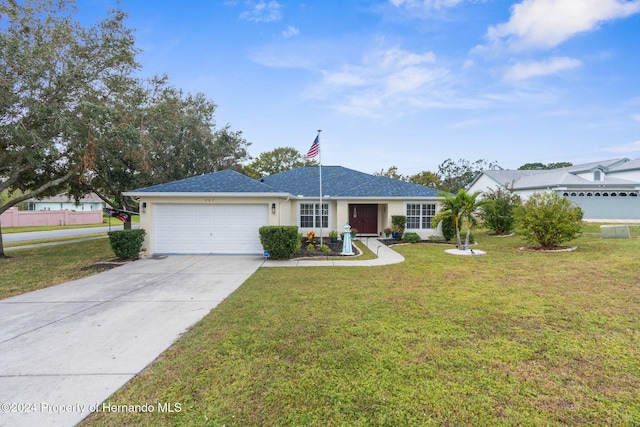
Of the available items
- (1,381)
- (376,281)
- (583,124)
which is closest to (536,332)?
(376,281)

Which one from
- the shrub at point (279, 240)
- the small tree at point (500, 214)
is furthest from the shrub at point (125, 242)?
the small tree at point (500, 214)

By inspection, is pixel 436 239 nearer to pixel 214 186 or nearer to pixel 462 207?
pixel 462 207

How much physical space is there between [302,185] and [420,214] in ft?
23.3

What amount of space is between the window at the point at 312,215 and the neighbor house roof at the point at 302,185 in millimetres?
709

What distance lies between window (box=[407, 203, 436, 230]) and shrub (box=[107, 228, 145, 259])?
12997 millimetres

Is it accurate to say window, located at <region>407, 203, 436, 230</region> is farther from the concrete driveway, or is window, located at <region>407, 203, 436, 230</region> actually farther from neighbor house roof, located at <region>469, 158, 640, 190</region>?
the concrete driveway

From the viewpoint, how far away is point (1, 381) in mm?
3076

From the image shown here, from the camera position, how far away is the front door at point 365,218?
1750cm

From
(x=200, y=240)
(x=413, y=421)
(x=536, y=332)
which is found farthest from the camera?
(x=200, y=240)

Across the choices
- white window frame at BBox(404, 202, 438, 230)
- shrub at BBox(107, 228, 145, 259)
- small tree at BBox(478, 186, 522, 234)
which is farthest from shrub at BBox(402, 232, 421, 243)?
shrub at BBox(107, 228, 145, 259)

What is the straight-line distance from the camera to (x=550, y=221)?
444 inches

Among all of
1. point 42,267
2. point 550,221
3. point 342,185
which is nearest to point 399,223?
point 342,185

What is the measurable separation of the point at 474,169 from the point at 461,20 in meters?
40.2

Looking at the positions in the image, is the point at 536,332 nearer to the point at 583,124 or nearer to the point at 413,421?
the point at 413,421
